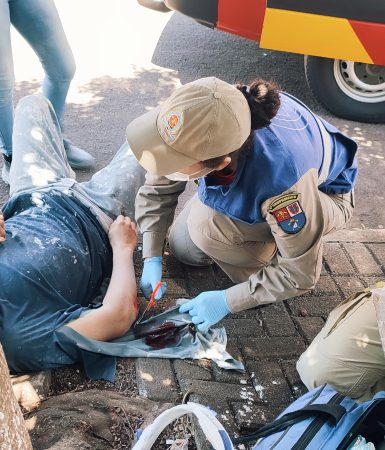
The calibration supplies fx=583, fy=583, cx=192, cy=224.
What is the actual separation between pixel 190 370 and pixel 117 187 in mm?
1004

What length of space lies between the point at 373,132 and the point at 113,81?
6.81ft

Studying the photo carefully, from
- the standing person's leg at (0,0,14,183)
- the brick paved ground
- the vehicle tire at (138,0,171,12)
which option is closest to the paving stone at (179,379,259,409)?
the brick paved ground

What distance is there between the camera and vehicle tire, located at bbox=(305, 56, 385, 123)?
4.19 m

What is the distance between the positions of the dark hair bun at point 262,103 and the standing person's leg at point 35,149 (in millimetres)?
1180

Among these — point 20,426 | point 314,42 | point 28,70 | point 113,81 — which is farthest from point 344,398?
point 28,70

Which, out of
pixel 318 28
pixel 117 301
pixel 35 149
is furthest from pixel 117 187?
pixel 318 28

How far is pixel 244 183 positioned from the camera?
224cm

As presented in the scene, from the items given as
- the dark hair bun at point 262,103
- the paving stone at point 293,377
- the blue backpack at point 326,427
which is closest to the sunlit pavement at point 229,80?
the paving stone at point 293,377

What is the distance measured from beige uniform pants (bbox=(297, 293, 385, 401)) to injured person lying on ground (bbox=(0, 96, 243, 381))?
32 centimetres

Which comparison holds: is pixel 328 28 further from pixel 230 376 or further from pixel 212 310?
pixel 230 376

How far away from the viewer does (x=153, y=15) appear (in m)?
5.68

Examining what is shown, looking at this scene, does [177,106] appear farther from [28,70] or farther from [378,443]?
[28,70]

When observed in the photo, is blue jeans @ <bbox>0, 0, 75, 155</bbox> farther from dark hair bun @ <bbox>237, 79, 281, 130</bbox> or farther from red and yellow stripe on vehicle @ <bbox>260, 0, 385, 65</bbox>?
dark hair bun @ <bbox>237, 79, 281, 130</bbox>

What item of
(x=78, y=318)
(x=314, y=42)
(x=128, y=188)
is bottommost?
(x=78, y=318)
